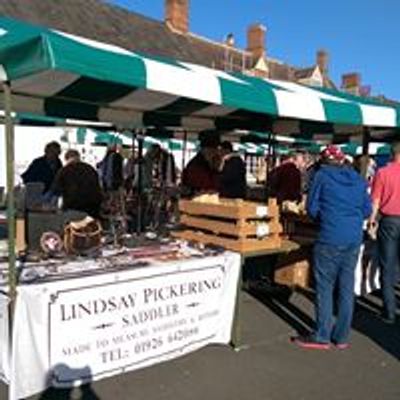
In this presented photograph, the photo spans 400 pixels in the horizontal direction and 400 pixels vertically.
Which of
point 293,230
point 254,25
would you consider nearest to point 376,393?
point 293,230

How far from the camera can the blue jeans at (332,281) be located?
4711 millimetres

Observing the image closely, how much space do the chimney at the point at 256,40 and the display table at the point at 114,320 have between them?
105ft

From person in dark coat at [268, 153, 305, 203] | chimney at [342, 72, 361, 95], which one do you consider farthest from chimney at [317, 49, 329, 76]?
person in dark coat at [268, 153, 305, 203]

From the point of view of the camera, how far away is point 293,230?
607 cm

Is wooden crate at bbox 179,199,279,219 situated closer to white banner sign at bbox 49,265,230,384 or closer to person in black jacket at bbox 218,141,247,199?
white banner sign at bbox 49,265,230,384

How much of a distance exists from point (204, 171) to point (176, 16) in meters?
24.7

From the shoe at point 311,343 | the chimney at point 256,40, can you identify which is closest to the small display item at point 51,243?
the shoe at point 311,343

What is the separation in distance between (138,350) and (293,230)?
98.8 inches

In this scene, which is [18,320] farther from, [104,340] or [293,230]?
[293,230]

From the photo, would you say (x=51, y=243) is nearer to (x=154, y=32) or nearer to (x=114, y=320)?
(x=114, y=320)

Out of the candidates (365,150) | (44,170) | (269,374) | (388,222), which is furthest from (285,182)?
(269,374)

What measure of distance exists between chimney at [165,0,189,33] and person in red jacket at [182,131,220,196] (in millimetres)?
23914

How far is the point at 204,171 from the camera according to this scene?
6656 mm

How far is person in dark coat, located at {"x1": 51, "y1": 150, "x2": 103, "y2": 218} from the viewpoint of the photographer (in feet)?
20.7
